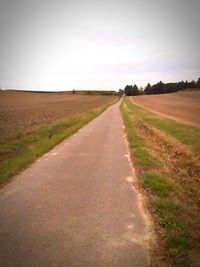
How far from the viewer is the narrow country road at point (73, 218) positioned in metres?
3.78

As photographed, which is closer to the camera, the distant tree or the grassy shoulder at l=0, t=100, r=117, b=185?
the grassy shoulder at l=0, t=100, r=117, b=185

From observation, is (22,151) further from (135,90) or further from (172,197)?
(135,90)

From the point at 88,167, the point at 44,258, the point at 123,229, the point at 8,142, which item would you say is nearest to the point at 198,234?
the point at 123,229

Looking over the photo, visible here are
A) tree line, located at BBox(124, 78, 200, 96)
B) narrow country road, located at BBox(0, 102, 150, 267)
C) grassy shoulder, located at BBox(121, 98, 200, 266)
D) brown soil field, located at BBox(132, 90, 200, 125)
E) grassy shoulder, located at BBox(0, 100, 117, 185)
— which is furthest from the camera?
tree line, located at BBox(124, 78, 200, 96)

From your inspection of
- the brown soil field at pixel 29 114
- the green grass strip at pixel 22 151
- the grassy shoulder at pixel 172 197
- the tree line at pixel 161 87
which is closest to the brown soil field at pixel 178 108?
the grassy shoulder at pixel 172 197

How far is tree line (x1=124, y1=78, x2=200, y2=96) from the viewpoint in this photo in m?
152

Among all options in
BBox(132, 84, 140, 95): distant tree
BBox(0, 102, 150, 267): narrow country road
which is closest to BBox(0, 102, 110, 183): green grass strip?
BBox(0, 102, 150, 267): narrow country road

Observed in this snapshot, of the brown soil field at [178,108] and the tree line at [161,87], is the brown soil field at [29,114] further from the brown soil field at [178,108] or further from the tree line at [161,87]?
the tree line at [161,87]

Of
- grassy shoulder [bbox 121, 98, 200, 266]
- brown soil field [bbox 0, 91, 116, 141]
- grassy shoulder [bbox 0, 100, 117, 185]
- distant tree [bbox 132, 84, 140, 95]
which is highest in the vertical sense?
distant tree [bbox 132, 84, 140, 95]

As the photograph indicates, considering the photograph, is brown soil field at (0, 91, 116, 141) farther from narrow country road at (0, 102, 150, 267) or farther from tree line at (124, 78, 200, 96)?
tree line at (124, 78, 200, 96)

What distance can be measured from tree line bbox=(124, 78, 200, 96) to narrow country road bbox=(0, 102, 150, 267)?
6029 inches

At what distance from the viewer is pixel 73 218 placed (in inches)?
199

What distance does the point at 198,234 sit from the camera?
173 inches

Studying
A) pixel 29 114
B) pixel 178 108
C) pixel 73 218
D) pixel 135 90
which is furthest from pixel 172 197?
pixel 135 90
